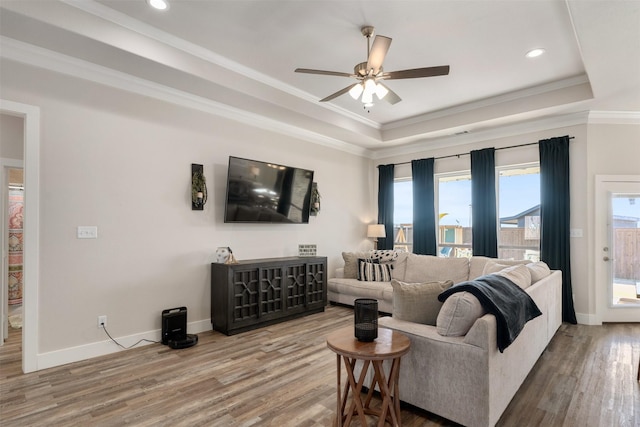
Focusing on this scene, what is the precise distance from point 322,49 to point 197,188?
2.18 metres

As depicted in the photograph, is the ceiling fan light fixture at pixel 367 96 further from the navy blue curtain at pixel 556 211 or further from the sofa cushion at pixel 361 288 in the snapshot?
the navy blue curtain at pixel 556 211

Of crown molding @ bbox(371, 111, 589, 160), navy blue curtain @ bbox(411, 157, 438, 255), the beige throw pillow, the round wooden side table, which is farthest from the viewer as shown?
navy blue curtain @ bbox(411, 157, 438, 255)

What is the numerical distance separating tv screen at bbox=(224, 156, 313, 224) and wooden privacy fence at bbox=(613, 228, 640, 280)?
4.42 m

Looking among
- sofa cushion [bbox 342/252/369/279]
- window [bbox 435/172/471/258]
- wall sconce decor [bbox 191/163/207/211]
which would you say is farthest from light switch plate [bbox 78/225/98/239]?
window [bbox 435/172/471/258]

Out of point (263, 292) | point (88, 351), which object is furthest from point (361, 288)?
point (88, 351)

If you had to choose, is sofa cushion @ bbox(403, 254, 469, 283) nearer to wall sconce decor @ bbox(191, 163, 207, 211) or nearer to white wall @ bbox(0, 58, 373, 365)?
white wall @ bbox(0, 58, 373, 365)

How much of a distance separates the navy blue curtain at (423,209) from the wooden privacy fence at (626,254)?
2461mm

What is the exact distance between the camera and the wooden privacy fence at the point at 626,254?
4617 millimetres

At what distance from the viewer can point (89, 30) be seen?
111 inches

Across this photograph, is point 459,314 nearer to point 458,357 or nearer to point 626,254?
point 458,357

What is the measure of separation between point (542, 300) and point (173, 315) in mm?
3869

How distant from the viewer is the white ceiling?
2789 millimetres

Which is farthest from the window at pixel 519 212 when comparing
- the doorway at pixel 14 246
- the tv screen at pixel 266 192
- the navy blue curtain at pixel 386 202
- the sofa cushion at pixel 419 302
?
the doorway at pixel 14 246

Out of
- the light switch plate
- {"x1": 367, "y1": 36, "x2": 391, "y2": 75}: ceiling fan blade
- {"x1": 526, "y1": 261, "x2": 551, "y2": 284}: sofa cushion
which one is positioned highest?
{"x1": 367, "y1": 36, "x2": 391, "y2": 75}: ceiling fan blade
